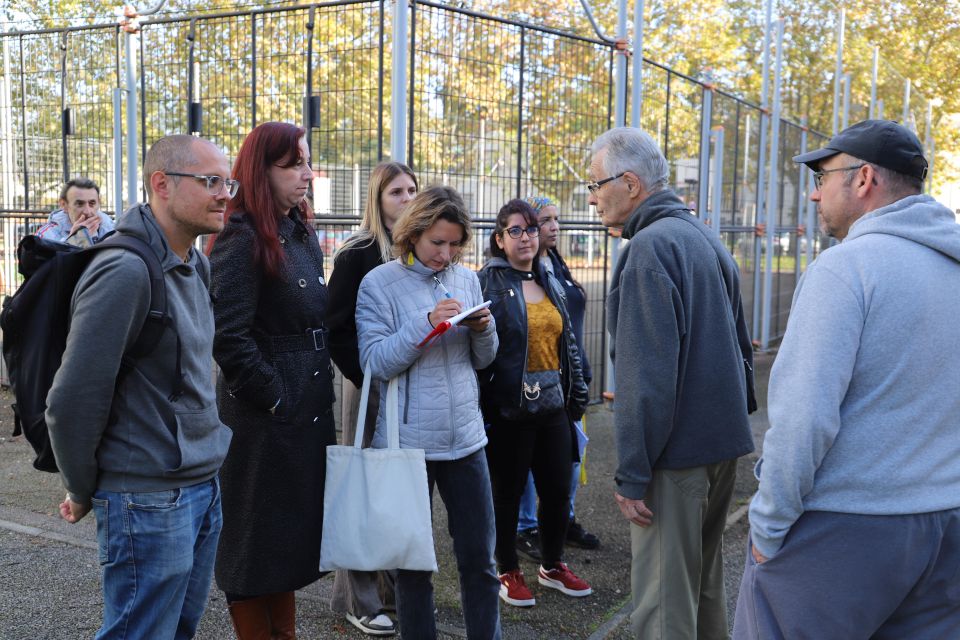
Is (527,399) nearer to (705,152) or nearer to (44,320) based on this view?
(44,320)

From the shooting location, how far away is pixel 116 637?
2473 mm

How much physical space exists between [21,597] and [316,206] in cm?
349

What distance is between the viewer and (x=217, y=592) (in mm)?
4426

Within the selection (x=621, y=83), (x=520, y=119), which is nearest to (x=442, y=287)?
(x=520, y=119)

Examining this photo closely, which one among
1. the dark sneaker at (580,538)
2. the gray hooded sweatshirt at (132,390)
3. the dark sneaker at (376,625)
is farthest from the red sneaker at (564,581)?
the gray hooded sweatshirt at (132,390)

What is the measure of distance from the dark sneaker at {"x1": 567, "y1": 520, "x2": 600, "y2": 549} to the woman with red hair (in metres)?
2.23

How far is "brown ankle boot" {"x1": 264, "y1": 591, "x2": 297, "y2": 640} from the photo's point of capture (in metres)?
3.49

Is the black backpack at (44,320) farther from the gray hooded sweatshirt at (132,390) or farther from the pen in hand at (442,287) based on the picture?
the pen in hand at (442,287)

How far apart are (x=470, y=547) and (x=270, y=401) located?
3.17 ft

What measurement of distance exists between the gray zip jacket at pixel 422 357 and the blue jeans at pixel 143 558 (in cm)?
101

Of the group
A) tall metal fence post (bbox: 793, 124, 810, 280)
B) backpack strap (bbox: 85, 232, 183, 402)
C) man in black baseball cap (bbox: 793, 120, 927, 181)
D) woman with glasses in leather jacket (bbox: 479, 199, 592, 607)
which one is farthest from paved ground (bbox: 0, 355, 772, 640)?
tall metal fence post (bbox: 793, 124, 810, 280)

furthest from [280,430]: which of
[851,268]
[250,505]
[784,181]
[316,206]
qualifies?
[784,181]

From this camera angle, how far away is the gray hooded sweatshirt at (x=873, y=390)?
7.26 feet

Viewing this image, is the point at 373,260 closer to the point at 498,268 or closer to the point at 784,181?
the point at 498,268
